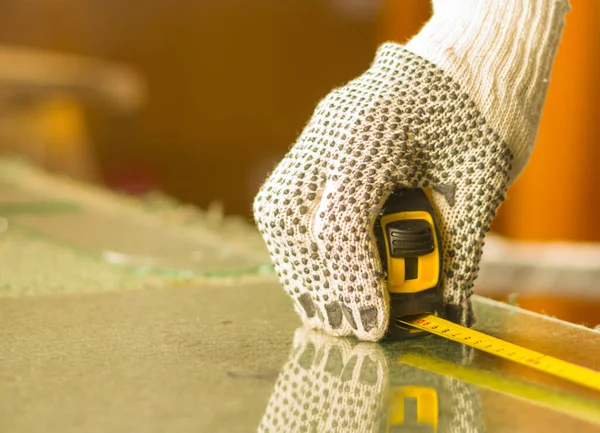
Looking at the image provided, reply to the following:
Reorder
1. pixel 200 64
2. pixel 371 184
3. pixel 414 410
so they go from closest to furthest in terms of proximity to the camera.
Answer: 1. pixel 414 410
2. pixel 371 184
3. pixel 200 64

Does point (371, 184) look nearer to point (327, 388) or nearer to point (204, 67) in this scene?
point (327, 388)

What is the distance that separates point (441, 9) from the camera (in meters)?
0.74

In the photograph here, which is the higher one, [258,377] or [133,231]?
[258,377]

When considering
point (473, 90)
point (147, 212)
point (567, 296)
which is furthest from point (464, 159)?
point (567, 296)

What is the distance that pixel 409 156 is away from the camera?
64 cm

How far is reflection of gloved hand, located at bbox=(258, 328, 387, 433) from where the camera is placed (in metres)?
0.50

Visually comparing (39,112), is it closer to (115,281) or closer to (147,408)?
(115,281)

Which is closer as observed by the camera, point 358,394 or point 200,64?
point 358,394

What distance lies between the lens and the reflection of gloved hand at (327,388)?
501mm

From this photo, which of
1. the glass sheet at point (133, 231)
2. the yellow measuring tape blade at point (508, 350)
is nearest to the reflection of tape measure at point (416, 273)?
the yellow measuring tape blade at point (508, 350)

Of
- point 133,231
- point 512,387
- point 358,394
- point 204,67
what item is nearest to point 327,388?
point 358,394

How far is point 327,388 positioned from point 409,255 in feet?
0.42

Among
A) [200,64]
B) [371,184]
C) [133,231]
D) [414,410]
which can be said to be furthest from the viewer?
[200,64]

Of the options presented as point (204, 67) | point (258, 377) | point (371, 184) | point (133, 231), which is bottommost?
point (204, 67)
